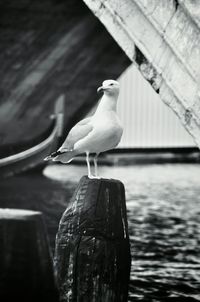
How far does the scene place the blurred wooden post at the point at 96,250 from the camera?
17.6ft

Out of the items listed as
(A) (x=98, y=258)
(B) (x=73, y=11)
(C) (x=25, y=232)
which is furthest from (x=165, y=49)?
(B) (x=73, y=11)

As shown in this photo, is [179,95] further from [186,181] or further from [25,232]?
[186,181]

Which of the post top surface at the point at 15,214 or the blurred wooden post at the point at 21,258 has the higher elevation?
the post top surface at the point at 15,214

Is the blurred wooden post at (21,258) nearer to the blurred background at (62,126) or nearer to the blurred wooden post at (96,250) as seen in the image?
the blurred wooden post at (96,250)

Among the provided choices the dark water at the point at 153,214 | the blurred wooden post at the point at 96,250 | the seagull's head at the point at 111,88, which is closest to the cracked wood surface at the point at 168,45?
the seagull's head at the point at 111,88

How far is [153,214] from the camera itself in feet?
44.9

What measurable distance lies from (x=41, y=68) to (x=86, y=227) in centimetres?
1161

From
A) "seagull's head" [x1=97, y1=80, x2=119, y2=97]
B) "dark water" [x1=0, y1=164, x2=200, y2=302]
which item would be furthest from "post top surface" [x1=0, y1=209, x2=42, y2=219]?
"dark water" [x1=0, y1=164, x2=200, y2=302]

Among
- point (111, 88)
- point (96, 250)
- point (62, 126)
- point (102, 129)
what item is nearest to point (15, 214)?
point (96, 250)

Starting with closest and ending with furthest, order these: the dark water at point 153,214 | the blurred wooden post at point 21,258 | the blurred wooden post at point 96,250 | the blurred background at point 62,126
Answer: the blurred wooden post at point 21,258, the blurred wooden post at point 96,250, the dark water at point 153,214, the blurred background at point 62,126

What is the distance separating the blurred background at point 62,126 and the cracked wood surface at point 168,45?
3690mm

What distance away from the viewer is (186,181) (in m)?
20.2

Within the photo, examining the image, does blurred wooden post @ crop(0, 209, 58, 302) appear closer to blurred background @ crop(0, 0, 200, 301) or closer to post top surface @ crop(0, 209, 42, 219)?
post top surface @ crop(0, 209, 42, 219)

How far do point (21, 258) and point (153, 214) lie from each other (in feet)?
33.1
